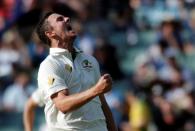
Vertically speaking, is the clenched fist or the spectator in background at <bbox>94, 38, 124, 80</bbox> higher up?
the clenched fist

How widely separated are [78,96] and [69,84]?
0.44 meters

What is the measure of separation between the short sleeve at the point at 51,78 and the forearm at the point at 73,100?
9cm

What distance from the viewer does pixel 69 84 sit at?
5902 millimetres

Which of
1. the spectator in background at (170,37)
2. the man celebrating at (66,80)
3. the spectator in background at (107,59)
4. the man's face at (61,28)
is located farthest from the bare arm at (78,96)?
the spectator in background at (170,37)

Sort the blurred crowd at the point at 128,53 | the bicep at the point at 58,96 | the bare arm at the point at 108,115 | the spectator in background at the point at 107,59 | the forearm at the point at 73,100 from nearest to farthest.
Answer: the forearm at the point at 73,100 → the bicep at the point at 58,96 → the bare arm at the point at 108,115 → the blurred crowd at the point at 128,53 → the spectator in background at the point at 107,59

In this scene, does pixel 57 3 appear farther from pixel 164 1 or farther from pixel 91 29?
pixel 164 1

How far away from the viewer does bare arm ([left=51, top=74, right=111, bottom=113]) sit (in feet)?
17.5

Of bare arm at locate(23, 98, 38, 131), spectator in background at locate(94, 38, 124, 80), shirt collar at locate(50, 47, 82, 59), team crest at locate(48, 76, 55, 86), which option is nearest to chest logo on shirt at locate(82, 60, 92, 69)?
shirt collar at locate(50, 47, 82, 59)

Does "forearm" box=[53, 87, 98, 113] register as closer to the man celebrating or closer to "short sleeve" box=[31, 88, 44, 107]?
the man celebrating

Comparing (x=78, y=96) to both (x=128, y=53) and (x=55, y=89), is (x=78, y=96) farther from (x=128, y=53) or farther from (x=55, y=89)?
(x=128, y=53)

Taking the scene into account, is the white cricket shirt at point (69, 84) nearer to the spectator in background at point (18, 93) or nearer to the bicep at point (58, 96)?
the bicep at point (58, 96)

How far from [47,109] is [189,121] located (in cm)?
602

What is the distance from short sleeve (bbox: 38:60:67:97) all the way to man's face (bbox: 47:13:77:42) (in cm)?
28

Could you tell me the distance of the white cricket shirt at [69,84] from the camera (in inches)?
230
